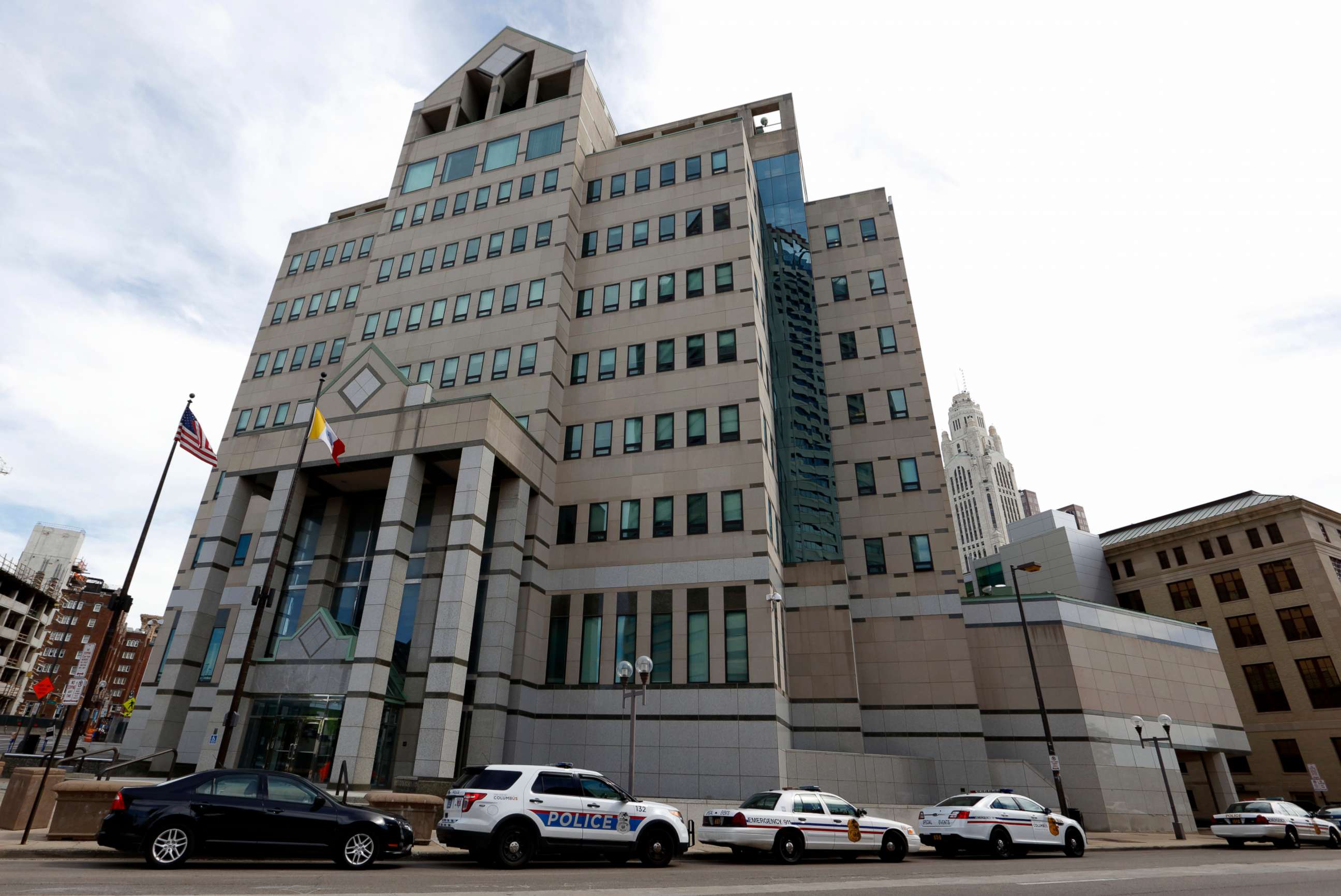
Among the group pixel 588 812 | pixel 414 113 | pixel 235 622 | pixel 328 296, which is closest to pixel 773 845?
pixel 588 812

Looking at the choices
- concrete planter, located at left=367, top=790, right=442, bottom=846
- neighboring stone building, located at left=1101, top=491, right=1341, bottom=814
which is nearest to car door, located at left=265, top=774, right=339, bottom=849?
concrete planter, located at left=367, top=790, right=442, bottom=846

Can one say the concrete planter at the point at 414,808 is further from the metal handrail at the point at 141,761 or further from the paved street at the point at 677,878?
the metal handrail at the point at 141,761

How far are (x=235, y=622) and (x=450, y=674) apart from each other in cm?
1617

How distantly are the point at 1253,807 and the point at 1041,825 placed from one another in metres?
12.3

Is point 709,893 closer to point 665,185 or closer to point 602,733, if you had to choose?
point 602,733

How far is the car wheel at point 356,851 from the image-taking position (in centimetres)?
1298

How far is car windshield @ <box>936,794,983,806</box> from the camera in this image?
779 inches

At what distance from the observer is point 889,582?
121 ft

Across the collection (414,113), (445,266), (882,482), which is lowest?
(882,482)

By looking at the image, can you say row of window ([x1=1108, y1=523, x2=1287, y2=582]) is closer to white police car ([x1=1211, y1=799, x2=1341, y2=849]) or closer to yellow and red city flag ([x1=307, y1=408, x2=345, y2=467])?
white police car ([x1=1211, y1=799, x2=1341, y2=849])

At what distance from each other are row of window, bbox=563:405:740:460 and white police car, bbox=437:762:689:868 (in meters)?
20.2

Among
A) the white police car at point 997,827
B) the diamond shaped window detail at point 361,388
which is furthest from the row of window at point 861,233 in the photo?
the white police car at point 997,827

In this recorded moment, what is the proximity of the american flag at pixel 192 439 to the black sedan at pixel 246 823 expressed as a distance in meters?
12.3

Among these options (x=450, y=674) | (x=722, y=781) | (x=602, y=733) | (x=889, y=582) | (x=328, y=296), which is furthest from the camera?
(x=328, y=296)
